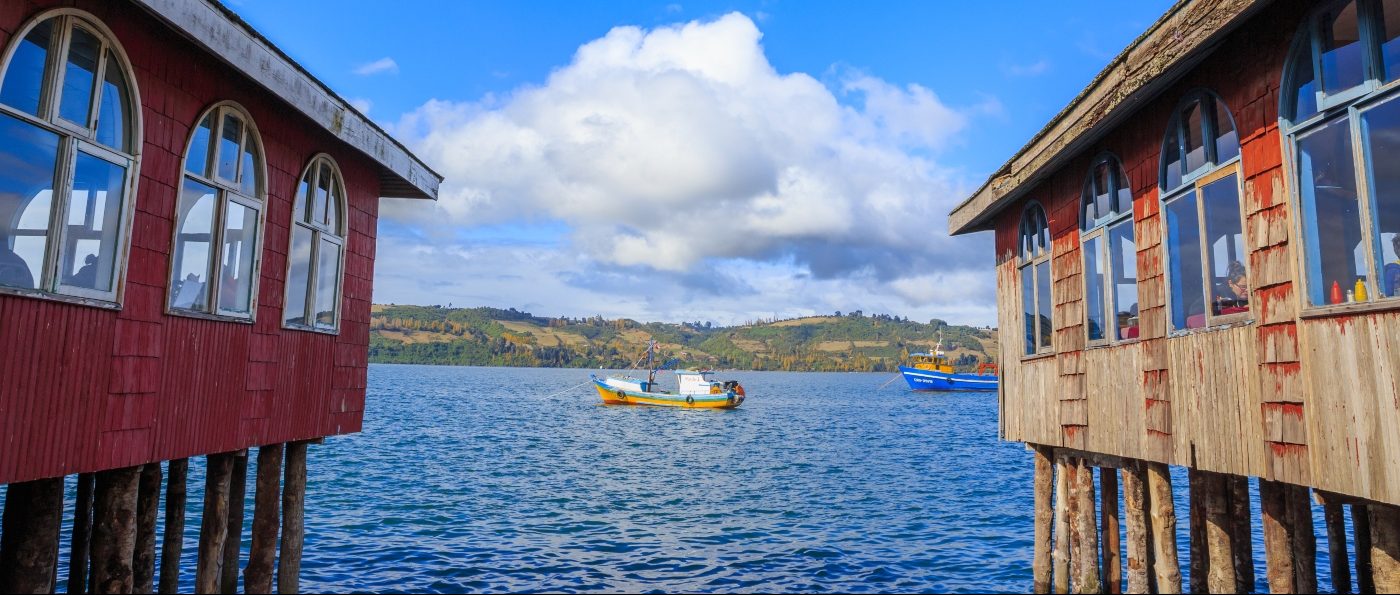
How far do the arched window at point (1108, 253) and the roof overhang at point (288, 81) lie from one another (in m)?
9.35

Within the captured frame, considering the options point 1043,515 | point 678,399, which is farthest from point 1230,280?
point 678,399

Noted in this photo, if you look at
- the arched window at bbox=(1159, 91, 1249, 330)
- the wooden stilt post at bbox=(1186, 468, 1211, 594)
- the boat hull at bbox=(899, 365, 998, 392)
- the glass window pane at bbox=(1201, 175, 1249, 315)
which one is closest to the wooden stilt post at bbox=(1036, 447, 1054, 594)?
the wooden stilt post at bbox=(1186, 468, 1211, 594)

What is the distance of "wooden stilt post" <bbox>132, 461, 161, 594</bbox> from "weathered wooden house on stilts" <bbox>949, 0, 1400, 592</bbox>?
10.4 metres

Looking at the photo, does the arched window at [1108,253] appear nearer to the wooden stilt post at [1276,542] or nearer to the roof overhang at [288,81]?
the wooden stilt post at [1276,542]

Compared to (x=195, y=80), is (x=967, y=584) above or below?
below

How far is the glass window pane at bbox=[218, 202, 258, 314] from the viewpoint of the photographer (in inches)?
331

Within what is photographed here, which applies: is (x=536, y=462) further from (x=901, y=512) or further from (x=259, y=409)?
(x=259, y=409)

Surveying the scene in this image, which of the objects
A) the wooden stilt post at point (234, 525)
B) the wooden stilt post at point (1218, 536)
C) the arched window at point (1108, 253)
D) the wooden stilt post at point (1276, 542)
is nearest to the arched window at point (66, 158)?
the wooden stilt post at point (234, 525)

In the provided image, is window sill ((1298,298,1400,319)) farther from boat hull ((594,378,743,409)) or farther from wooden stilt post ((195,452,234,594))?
boat hull ((594,378,743,409))

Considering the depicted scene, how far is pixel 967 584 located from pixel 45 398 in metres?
14.9

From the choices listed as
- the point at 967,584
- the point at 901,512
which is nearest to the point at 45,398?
the point at 967,584

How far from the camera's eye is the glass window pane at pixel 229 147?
830 centimetres

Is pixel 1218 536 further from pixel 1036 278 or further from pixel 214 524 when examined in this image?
pixel 214 524

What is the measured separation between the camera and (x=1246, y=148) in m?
6.82
